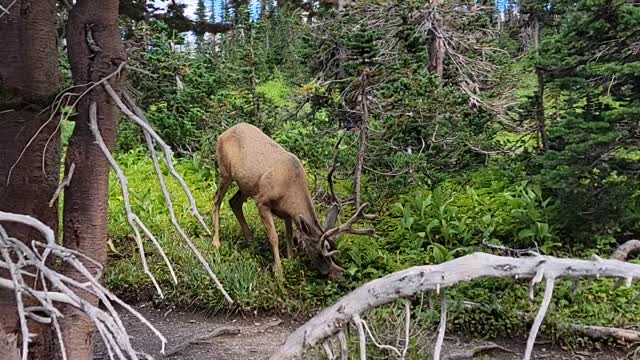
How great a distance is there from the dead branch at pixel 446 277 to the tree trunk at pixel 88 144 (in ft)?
5.27

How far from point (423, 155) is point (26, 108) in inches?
220

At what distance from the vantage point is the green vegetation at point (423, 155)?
19.5 ft

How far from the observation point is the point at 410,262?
23.1ft

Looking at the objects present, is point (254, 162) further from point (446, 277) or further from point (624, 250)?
point (446, 277)

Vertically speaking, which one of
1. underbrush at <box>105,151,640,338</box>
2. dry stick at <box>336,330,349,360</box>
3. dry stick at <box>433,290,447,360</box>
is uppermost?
dry stick at <box>433,290,447,360</box>

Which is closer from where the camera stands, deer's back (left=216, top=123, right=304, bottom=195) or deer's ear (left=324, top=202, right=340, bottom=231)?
deer's ear (left=324, top=202, right=340, bottom=231)

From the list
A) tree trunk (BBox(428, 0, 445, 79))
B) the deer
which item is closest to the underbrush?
the deer

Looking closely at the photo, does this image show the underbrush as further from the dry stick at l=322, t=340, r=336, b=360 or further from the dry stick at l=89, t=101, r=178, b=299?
the dry stick at l=89, t=101, r=178, b=299

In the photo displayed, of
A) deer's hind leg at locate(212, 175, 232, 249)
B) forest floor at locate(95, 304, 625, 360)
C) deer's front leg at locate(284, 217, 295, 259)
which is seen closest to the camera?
forest floor at locate(95, 304, 625, 360)

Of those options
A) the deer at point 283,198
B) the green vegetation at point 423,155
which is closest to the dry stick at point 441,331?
the green vegetation at point 423,155

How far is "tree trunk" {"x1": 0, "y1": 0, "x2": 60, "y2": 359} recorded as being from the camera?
12.1ft

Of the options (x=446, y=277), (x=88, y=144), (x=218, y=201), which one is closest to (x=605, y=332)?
(x=446, y=277)

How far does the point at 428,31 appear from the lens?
9.95 m

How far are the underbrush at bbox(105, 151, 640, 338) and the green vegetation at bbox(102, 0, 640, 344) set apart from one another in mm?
19
